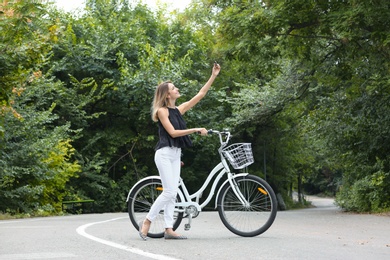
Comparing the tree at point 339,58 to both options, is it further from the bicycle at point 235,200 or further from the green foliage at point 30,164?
the green foliage at point 30,164

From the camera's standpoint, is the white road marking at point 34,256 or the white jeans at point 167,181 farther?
the white jeans at point 167,181

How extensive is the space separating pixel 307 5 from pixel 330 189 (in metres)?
62.1

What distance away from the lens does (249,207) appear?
8.69 meters

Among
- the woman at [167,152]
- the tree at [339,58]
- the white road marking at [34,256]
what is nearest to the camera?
the white road marking at [34,256]

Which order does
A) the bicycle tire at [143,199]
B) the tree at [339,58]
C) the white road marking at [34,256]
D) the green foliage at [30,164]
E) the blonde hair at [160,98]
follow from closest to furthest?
the white road marking at [34,256] → the blonde hair at [160,98] → the bicycle tire at [143,199] → the tree at [339,58] → the green foliage at [30,164]

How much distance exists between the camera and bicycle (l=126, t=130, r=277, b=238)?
8594mm

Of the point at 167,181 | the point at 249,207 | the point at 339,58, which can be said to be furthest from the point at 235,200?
the point at 339,58

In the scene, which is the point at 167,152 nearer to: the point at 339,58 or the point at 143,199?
the point at 143,199

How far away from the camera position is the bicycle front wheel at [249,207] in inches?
338

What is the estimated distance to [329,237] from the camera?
891cm

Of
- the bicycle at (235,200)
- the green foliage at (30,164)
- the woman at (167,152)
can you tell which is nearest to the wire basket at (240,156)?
the bicycle at (235,200)

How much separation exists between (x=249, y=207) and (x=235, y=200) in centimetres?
23

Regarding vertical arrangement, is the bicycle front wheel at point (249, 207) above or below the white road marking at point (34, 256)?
above

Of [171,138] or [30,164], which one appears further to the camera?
[30,164]
